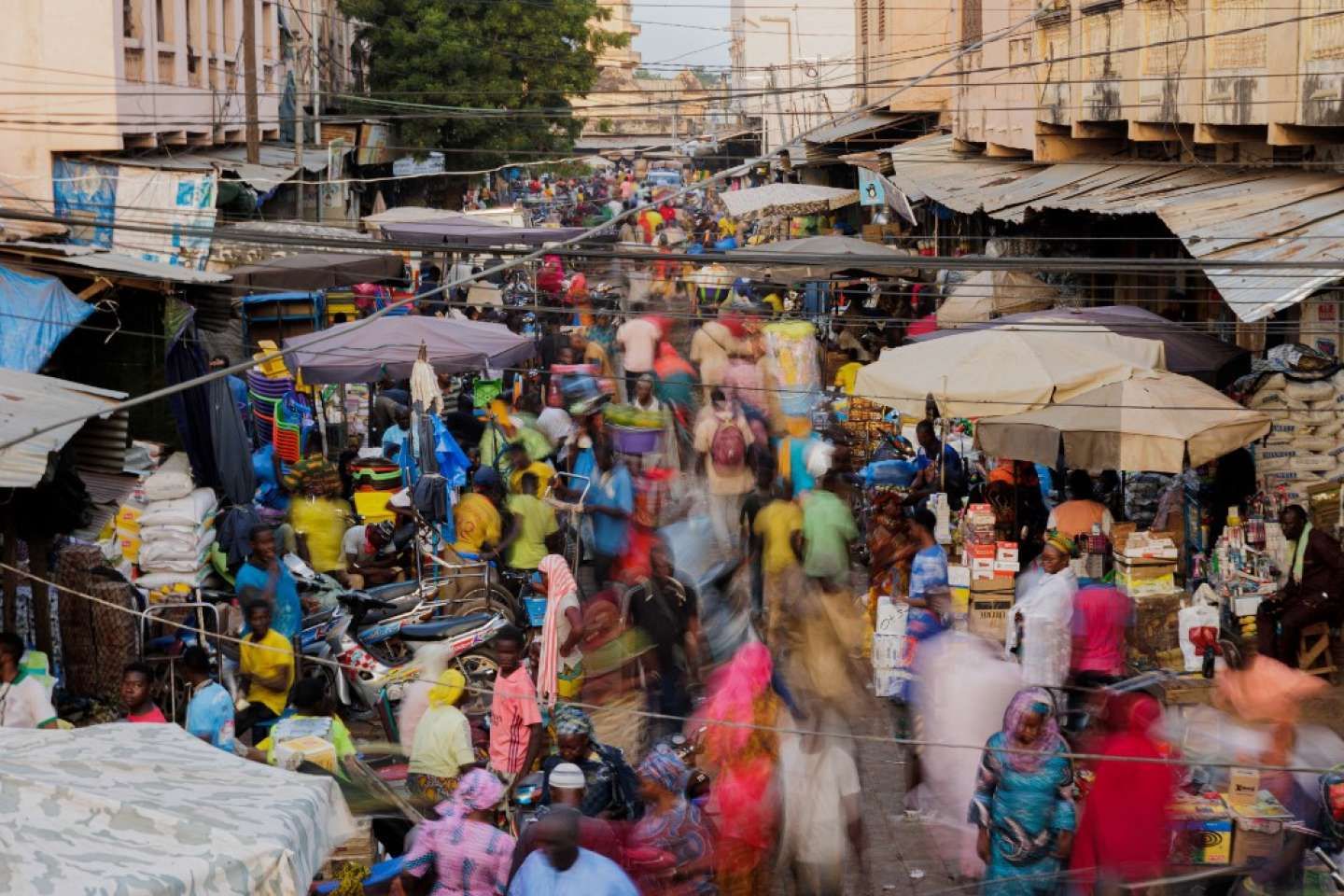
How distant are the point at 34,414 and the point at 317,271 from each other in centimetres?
1006

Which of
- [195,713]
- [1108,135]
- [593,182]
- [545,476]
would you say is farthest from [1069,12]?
[593,182]

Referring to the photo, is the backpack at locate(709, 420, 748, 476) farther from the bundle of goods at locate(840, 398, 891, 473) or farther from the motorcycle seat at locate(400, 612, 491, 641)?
the bundle of goods at locate(840, 398, 891, 473)

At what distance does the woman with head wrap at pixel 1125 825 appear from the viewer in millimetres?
6164

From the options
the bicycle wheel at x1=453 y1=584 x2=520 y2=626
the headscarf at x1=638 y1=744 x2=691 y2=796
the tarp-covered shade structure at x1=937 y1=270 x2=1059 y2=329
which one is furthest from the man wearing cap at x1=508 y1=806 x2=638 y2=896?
the tarp-covered shade structure at x1=937 y1=270 x2=1059 y2=329

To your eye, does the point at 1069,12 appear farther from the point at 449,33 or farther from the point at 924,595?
the point at 449,33

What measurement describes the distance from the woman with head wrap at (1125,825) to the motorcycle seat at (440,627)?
191 inches

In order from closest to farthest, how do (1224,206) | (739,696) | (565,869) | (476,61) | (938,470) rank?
(565,869) < (739,696) < (1224,206) < (938,470) < (476,61)

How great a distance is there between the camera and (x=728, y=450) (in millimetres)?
11734

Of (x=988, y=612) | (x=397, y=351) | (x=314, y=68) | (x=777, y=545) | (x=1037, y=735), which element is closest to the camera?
(x=1037, y=735)

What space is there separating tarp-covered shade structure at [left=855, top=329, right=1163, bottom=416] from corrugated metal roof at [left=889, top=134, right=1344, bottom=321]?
0.88 m

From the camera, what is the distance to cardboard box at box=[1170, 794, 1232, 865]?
23.5ft

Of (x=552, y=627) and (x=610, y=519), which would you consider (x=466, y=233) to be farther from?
(x=552, y=627)

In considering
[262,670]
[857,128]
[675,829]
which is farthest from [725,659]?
[857,128]

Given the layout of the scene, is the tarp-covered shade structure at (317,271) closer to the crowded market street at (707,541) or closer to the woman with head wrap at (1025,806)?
the crowded market street at (707,541)
